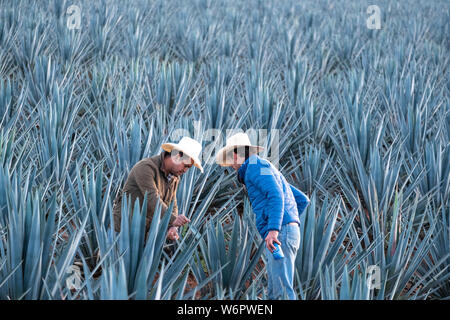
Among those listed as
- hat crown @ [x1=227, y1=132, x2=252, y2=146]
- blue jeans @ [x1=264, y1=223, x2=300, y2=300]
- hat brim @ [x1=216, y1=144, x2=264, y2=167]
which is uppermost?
hat crown @ [x1=227, y1=132, x2=252, y2=146]

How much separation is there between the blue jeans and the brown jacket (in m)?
0.39

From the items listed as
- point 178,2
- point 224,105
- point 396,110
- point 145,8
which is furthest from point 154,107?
point 178,2

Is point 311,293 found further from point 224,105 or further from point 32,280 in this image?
point 224,105

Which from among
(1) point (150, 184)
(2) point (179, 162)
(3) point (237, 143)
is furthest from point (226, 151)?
(1) point (150, 184)

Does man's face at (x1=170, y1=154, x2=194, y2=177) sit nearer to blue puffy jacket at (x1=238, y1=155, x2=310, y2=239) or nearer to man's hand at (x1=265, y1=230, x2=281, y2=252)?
blue puffy jacket at (x1=238, y1=155, x2=310, y2=239)

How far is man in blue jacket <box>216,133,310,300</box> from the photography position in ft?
4.96

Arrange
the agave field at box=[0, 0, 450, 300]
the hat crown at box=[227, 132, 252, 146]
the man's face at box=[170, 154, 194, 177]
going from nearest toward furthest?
1. the agave field at box=[0, 0, 450, 300]
2. the hat crown at box=[227, 132, 252, 146]
3. the man's face at box=[170, 154, 194, 177]

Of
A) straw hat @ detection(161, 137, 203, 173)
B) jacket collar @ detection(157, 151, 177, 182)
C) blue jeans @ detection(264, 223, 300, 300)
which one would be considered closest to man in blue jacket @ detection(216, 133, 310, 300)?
blue jeans @ detection(264, 223, 300, 300)

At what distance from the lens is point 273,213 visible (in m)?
1.51

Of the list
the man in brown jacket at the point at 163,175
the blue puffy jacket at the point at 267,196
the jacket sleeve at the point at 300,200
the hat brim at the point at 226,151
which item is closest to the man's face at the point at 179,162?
the man in brown jacket at the point at 163,175

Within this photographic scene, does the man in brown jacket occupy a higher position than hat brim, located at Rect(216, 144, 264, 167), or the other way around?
hat brim, located at Rect(216, 144, 264, 167)

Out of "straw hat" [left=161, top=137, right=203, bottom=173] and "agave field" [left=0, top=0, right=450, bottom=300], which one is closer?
"agave field" [left=0, top=0, right=450, bottom=300]
